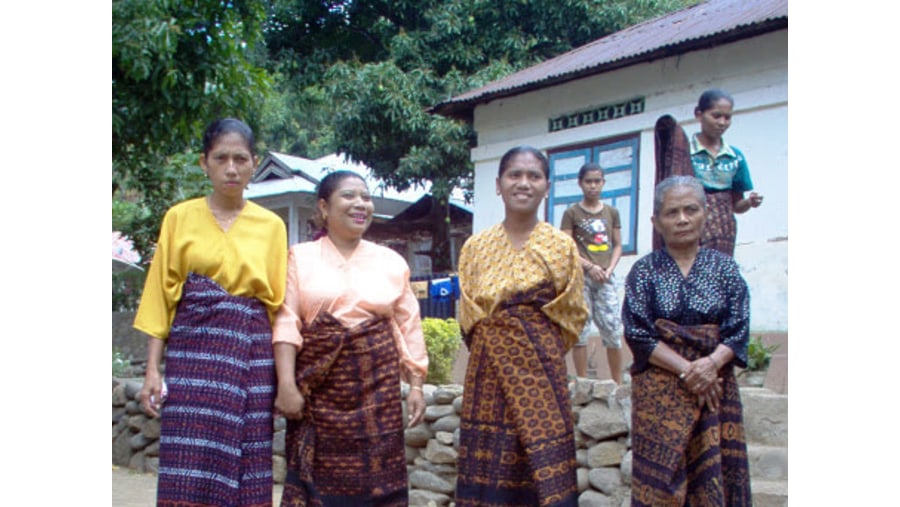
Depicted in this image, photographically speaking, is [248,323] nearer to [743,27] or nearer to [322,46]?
[743,27]

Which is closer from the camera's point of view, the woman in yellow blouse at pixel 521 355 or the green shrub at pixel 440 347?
the woman in yellow blouse at pixel 521 355

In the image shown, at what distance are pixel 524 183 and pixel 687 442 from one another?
1152 millimetres

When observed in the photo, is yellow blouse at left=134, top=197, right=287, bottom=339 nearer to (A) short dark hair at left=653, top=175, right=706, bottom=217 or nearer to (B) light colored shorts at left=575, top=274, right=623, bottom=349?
(A) short dark hair at left=653, top=175, right=706, bottom=217

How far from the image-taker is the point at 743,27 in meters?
7.88

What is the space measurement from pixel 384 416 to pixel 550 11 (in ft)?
35.5

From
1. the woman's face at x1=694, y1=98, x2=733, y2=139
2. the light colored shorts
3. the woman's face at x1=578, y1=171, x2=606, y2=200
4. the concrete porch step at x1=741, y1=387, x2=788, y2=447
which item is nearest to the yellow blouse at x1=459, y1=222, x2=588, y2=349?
the woman's face at x1=694, y1=98, x2=733, y2=139

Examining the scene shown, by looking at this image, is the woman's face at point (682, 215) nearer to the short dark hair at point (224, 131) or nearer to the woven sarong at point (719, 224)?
the woven sarong at point (719, 224)

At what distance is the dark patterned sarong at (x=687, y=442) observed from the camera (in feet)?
10.0

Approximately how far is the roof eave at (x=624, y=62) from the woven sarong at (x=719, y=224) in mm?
4157

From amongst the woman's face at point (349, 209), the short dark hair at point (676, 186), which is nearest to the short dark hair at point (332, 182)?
the woman's face at point (349, 209)

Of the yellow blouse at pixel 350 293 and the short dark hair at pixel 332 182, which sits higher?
the short dark hair at pixel 332 182

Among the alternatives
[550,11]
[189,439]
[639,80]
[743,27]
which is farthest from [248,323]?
[550,11]

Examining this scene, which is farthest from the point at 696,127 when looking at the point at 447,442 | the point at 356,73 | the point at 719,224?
the point at 356,73

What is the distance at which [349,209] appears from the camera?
3432 millimetres
